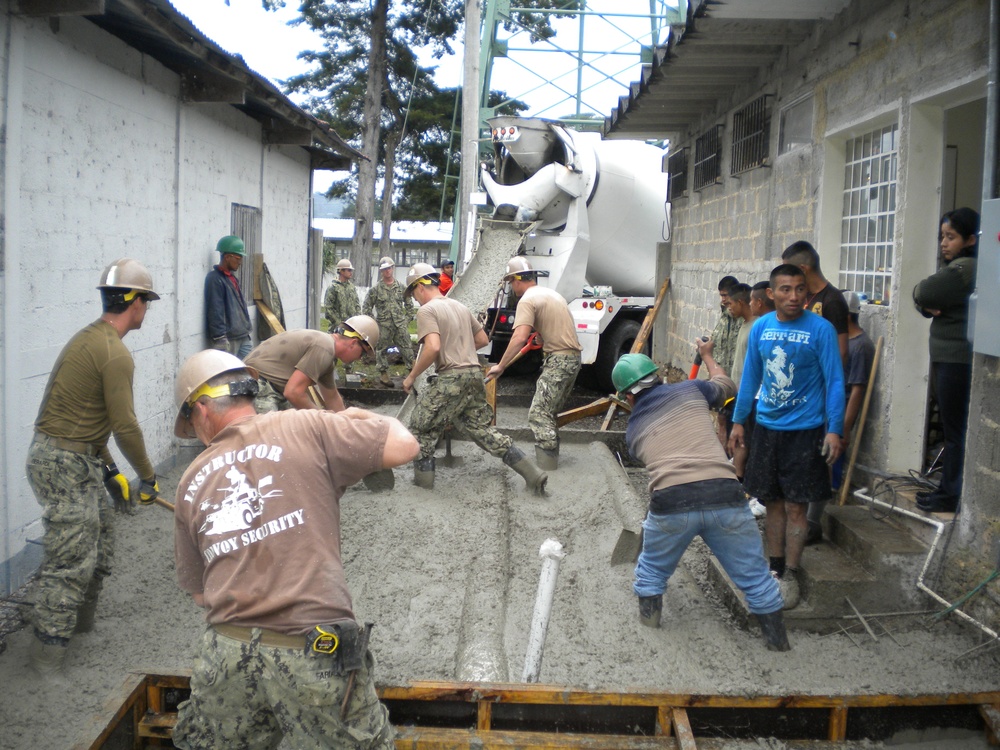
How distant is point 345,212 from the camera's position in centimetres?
5269

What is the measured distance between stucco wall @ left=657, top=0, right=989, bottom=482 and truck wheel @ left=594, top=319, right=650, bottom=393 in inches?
145

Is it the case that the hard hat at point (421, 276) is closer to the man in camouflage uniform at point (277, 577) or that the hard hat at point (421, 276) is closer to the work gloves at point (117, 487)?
the work gloves at point (117, 487)

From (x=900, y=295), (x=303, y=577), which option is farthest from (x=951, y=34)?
(x=303, y=577)

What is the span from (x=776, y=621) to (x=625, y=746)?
1.38 metres

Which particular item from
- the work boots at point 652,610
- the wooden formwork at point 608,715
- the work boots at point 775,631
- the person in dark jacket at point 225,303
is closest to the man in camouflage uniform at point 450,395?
the person in dark jacket at point 225,303

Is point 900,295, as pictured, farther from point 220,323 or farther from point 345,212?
point 345,212

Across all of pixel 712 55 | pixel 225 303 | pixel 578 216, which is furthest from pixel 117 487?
pixel 578 216

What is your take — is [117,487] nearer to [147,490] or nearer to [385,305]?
[147,490]

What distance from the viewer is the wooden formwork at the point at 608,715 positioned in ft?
11.4

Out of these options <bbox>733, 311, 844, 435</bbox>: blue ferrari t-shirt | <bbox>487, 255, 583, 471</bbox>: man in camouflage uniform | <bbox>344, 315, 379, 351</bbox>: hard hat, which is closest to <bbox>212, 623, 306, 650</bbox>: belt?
<bbox>733, 311, 844, 435</bbox>: blue ferrari t-shirt

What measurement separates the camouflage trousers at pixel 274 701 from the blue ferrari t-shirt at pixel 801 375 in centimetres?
293

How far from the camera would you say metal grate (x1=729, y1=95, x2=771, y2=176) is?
309 inches

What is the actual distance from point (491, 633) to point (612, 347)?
23.8ft

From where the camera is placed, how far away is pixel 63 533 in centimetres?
413
